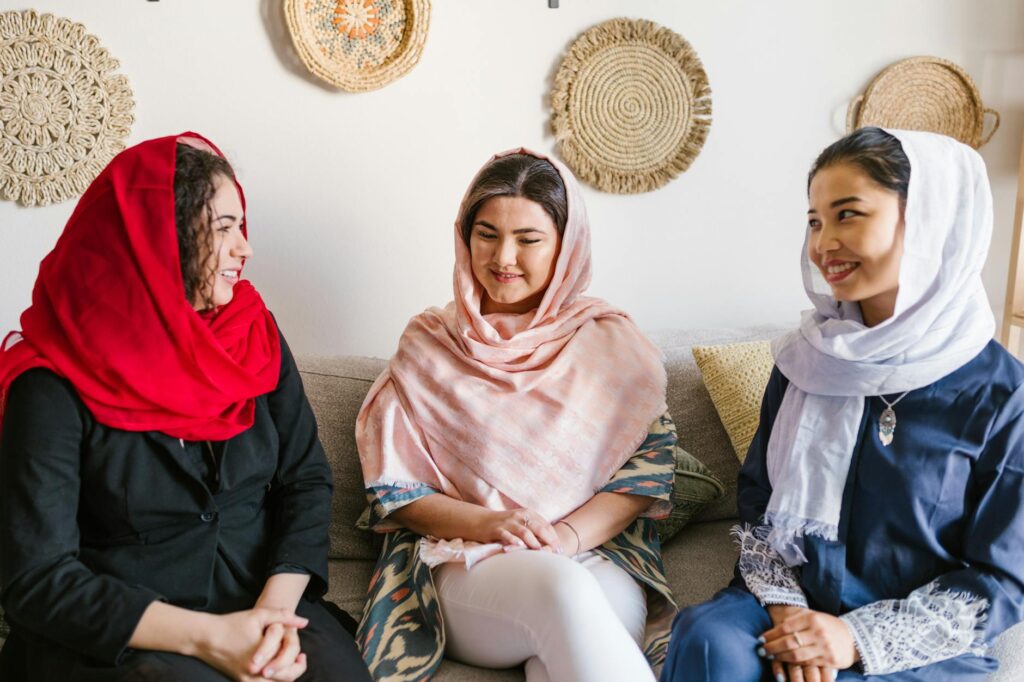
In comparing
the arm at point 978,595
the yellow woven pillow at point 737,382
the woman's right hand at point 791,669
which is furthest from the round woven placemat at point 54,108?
the arm at point 978,595

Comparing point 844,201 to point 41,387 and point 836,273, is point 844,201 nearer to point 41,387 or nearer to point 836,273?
point 836,273

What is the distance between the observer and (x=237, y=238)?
143 centimetres

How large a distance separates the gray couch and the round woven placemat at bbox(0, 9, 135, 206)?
0.67 m

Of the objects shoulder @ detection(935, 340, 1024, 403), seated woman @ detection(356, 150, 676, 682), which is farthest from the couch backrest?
shoulder @ detection(935, 340, 1024, 403)

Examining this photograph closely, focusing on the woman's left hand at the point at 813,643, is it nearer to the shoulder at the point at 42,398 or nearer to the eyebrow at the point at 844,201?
the eyebrow at the point at 844,201

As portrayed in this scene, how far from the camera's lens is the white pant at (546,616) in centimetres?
133

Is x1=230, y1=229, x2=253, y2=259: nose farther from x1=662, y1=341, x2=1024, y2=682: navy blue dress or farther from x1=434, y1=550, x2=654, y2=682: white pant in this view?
x1=662, y1=341, x2=1024, y2=682: navy blue dress

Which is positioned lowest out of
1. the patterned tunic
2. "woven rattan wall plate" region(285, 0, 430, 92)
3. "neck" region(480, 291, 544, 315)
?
the patterned tunic

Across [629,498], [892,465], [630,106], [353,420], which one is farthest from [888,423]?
[630,106]

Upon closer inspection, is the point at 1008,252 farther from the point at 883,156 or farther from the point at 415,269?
the point at 415,269

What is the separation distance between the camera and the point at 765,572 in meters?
1.47

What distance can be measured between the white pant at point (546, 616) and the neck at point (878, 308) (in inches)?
25.0

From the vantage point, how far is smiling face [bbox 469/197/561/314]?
178 cm

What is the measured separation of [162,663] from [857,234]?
3.95ft
